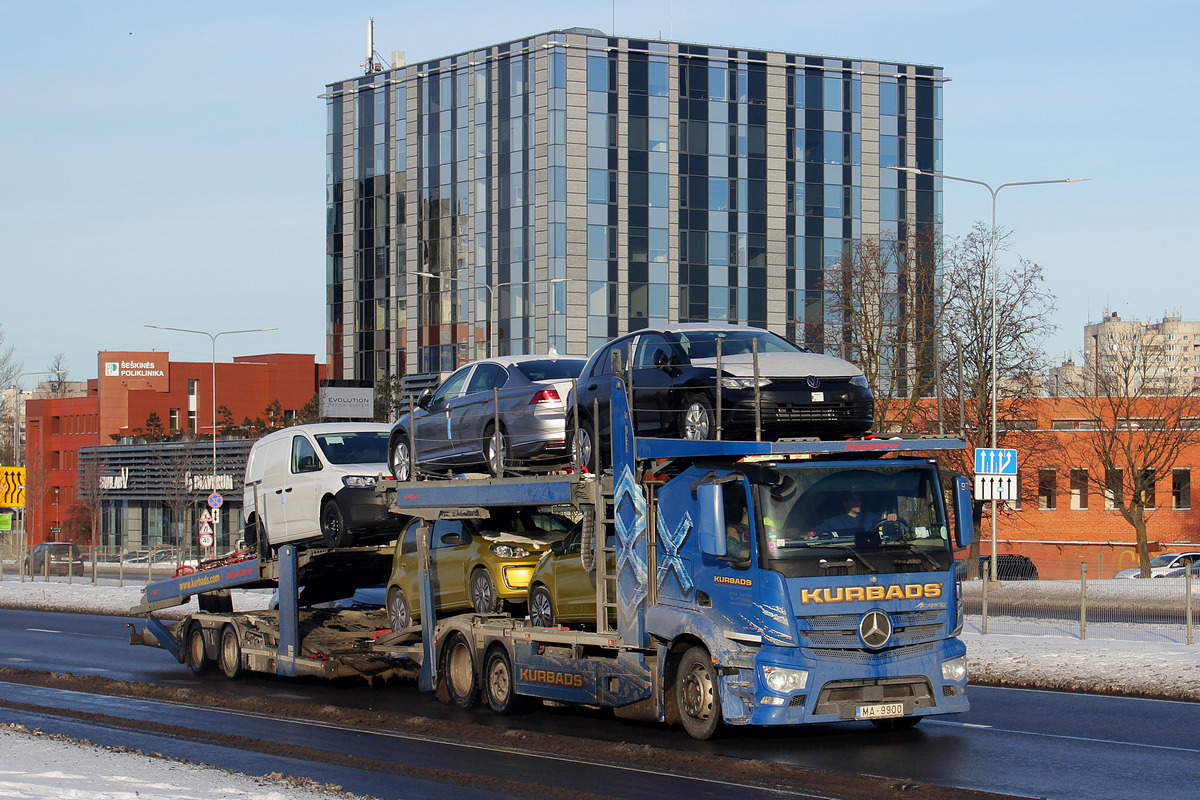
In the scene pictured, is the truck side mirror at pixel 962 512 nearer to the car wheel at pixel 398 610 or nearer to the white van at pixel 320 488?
the car wheel at pixel 398 610

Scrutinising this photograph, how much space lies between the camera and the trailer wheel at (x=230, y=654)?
59.4 feet

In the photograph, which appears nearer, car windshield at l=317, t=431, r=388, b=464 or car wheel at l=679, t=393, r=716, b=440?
car wheel at l=679, t=393, r=716, b=440

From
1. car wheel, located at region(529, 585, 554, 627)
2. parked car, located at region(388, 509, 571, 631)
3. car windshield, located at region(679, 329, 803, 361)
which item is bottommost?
car wheel, located at region(529, 585, 554, 627)

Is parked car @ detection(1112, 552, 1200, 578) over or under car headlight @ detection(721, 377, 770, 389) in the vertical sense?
under

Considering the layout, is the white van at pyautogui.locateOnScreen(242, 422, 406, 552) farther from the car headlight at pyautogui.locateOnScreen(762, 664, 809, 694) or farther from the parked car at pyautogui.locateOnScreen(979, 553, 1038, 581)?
the parked car at pyautogui.locateOnScreen(979, 553, 1038, 581)

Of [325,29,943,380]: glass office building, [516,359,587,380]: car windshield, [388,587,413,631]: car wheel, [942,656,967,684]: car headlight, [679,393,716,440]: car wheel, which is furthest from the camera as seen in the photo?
[325,29,943,380]: glass office building

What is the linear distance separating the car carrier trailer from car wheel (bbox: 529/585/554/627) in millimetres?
406

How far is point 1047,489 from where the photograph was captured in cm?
5784

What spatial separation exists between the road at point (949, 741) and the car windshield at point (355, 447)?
2818 mm

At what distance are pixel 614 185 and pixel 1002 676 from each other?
2139 inches

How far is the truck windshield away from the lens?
35.5ft

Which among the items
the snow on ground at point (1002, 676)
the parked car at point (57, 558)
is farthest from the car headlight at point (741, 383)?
the parked car at point (57, 558)

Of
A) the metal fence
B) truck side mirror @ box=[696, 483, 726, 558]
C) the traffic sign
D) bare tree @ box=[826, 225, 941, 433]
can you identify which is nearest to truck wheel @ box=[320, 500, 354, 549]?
truck side mirror @ box=[696, 483, 726, 558]

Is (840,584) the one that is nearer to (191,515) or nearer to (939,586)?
(939,586)
